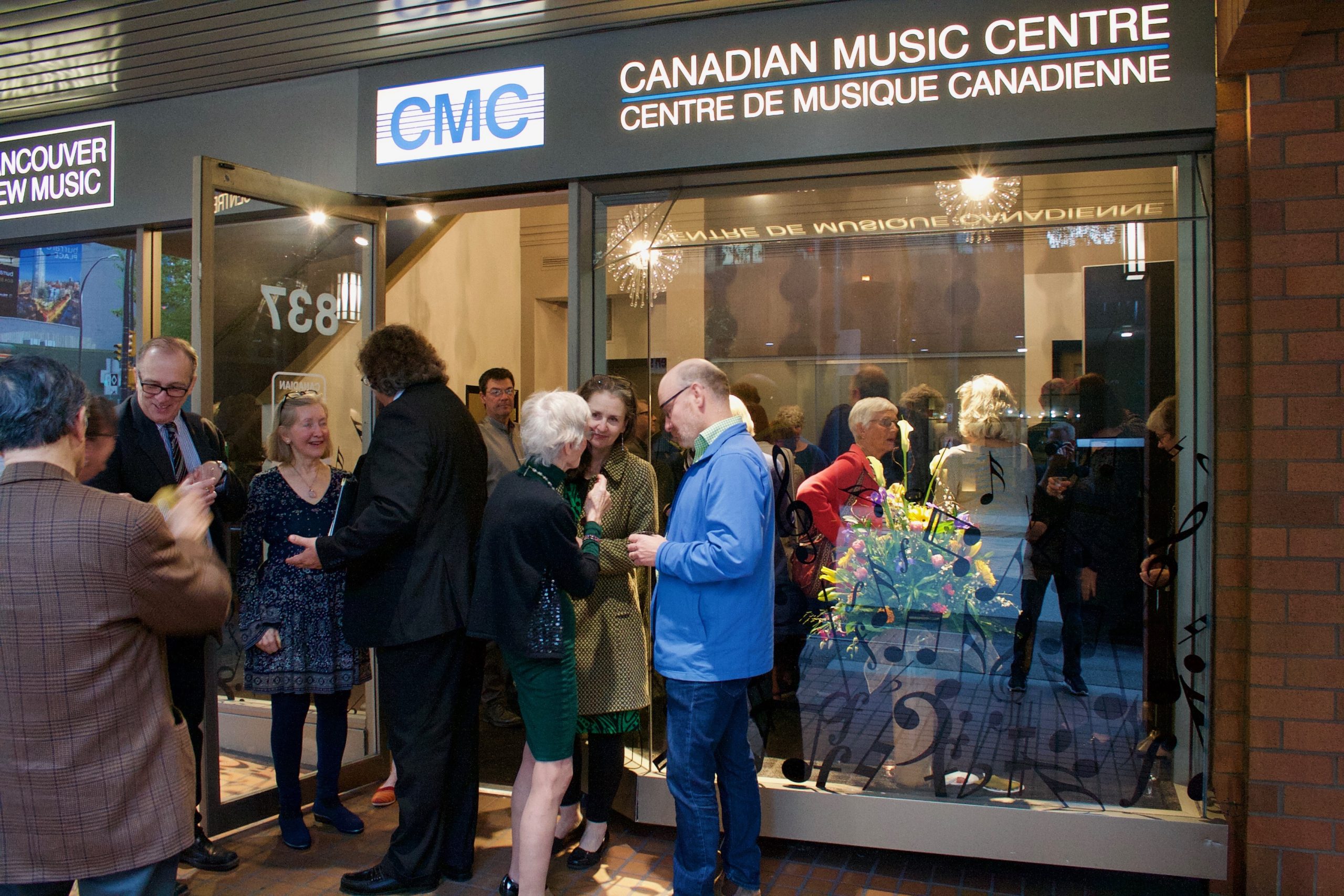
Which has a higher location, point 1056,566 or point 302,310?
point 302,310

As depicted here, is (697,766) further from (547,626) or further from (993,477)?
(993,477)

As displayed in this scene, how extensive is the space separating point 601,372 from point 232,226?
184cm

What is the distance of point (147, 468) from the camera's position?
11.9ft

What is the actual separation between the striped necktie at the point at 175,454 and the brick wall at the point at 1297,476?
154 inches

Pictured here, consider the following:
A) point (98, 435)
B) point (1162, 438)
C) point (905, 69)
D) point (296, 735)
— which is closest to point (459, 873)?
Answer: point (296, 735)

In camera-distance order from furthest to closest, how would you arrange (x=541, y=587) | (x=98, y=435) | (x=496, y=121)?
(x=496, y=121)
(x=541, y=587)
(x=98, y=435)

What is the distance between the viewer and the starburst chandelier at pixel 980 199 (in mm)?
3713

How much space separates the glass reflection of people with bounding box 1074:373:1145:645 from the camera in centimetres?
358

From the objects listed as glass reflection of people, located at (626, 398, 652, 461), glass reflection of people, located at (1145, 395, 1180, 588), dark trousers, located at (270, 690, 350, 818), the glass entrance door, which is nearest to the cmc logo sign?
the glass entrance door

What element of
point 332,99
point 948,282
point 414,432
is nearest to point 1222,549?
point 948,282

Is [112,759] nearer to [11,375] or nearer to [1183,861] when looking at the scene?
[11,375]

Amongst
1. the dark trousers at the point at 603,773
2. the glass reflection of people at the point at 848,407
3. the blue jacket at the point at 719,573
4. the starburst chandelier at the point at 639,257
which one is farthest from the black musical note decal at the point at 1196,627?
the starburst chandelier at the point at 639,257

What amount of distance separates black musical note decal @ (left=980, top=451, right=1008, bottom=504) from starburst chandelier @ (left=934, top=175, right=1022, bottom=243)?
0.86m

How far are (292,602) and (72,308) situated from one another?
3245mm
